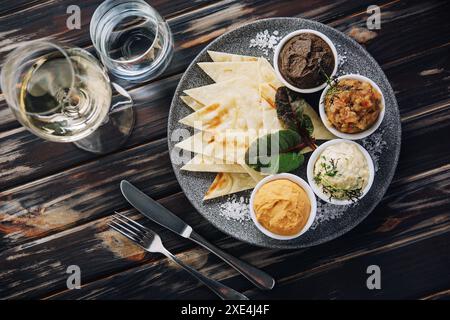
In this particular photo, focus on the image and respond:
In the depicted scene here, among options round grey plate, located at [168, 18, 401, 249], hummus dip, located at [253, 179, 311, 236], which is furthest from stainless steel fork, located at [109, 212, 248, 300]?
hummus dip, located at [253, 179, 311, 236]

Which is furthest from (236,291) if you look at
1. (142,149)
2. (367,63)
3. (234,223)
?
(367,63)

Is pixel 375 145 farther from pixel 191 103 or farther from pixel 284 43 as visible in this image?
pixel 191 103

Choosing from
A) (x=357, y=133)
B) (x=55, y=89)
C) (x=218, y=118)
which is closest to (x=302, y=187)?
(x=357, y=133)

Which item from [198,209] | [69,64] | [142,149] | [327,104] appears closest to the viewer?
[69,64]

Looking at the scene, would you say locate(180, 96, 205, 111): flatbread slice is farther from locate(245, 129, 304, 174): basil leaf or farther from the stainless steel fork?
the stainless steel fork

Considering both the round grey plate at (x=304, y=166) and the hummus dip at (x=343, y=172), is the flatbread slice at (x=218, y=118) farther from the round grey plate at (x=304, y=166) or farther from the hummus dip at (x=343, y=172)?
the hummus dip at (x=343, y=172)

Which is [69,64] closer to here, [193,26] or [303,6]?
[193,26]
